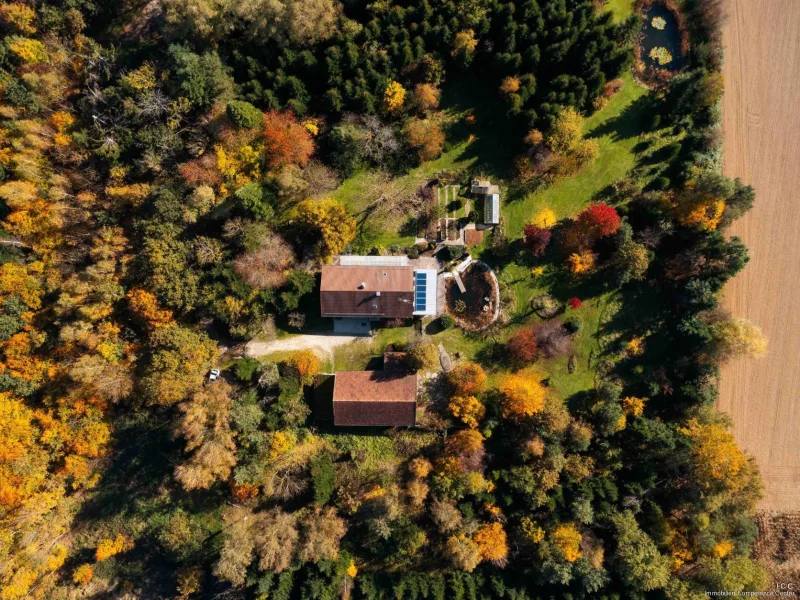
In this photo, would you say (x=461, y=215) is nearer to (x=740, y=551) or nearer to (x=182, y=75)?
(x=182, y=75)

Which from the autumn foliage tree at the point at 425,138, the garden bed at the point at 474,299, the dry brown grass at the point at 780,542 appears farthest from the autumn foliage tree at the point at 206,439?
the dry brown grass at the point at 780,542

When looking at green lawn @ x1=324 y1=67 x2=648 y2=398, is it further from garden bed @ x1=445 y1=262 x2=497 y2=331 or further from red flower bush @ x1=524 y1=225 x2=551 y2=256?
red flower bush @ x1=524 y1=225 x2=551 y2=256

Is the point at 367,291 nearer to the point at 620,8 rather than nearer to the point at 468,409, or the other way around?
the point at 468,409

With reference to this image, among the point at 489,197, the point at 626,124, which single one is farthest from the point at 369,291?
the point at 626,124

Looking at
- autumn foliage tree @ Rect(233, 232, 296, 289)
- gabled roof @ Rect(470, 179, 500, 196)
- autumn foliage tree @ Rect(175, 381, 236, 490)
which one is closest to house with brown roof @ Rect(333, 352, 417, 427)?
autumn foliage tree @ Rect(175, 381, 236, 490)

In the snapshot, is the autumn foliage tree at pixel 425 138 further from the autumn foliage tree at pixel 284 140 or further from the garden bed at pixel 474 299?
the garden bed at pixel 474 299

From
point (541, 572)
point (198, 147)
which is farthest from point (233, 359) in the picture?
point (541, 572)
